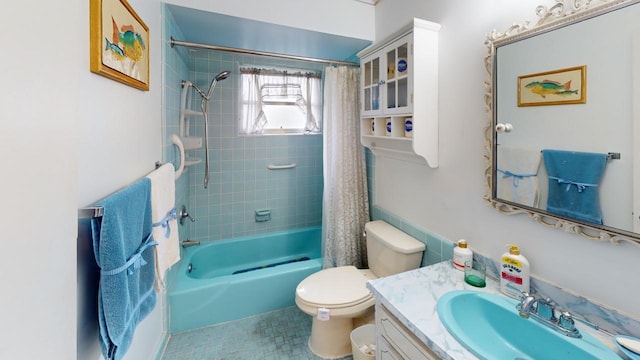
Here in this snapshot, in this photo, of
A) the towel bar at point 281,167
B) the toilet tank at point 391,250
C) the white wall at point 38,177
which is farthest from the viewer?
the towel bar at point 281,167

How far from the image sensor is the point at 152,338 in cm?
160

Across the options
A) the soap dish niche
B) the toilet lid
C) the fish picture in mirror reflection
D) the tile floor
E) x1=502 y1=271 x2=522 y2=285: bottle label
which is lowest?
the tile floor

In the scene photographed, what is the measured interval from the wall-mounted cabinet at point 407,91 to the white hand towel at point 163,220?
1273mm

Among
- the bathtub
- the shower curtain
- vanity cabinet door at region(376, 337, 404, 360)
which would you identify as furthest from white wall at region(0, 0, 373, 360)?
the shower curtain

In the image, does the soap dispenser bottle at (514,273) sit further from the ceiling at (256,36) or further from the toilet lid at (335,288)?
the ceiling at (256,36)

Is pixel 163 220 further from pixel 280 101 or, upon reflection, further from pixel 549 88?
pixel 280 101

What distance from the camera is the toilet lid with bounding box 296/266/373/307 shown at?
162 centimetres

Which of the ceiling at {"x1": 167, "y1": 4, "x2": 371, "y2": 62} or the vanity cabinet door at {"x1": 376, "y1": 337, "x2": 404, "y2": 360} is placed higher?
the ceiling at {"x1": 167, "y1": 4, "x2": 371, "y2": 62}

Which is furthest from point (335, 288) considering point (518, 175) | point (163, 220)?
point (518, 175)

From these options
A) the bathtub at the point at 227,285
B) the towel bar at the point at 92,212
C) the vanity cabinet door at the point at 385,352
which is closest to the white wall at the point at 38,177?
the towel bar at the point at 92,212

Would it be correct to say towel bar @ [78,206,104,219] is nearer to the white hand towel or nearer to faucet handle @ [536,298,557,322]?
the white hand towel

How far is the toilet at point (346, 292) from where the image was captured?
1.61 metres

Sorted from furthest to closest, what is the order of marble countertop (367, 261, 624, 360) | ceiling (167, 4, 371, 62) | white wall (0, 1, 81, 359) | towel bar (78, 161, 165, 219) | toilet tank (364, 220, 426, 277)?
ceiling (167, 4, 371, 62) → toilet tank (364, 220, 426, 277) → marble countertop (367, 261, 624, 360) → towel bar (78, 161, 165, 219) → white wall (0, 1, 81, 359)

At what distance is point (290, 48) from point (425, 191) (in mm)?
1628
